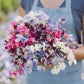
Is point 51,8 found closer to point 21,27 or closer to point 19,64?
point 21,27

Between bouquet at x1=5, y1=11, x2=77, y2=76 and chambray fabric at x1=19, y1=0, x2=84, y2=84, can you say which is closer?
bouquet at x1=5, y1=11, x2=77, y2=76

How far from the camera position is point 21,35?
1.67 meters

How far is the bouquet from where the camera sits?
5.40ft

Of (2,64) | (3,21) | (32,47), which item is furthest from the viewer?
(3,21)

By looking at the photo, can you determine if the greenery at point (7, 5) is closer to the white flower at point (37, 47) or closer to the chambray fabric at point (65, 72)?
the chambray fabric at point (65, 72)

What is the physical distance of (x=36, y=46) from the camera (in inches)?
63.9

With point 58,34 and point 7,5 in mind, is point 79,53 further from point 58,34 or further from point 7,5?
point 7,5

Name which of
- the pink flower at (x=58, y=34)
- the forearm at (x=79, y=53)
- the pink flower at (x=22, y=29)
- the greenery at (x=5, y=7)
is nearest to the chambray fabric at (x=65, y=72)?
the forearm at (x=79, y=53)

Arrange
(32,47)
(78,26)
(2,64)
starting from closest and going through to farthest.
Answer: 1. (32,47)
2. (78,26)
3. (2,64)

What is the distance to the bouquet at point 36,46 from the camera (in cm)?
165

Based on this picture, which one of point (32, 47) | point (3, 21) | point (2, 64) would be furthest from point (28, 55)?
point (3, 21)

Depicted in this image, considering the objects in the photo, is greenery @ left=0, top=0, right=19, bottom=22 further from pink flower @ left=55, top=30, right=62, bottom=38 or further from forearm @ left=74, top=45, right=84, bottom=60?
pink flower @ left=55, top=30, right=62, bottom=38

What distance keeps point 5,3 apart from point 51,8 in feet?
14.2

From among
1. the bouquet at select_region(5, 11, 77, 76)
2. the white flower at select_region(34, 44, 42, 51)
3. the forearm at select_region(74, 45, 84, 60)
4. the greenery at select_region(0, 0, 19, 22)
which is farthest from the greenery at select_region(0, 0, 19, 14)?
the white flower at select_region(34, 44, 42, 51)
